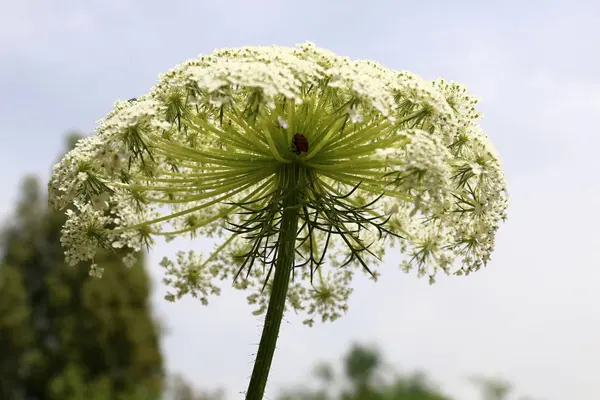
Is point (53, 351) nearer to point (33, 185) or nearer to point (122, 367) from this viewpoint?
point (122, 367)

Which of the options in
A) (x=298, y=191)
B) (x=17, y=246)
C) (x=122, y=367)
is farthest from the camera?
(x=17, y=246)

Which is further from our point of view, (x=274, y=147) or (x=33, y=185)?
(x=33, y=185)

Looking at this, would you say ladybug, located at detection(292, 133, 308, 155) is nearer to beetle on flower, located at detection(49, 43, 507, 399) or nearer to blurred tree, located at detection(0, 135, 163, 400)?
beetle on flower, located at detection(49, 43, 507, 399)

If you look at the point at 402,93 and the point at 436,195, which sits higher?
the point at 402,93

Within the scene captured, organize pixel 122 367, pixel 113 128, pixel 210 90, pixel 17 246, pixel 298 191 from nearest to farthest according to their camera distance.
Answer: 1. pixel 210 90
2. pixel 113 128
3. pixel 298 191
4. pixel 122 367
5. pixel 17 246

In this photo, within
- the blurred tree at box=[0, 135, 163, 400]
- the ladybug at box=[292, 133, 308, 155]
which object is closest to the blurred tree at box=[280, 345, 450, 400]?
the blurred tree at box=[0, 135, 163, 400]

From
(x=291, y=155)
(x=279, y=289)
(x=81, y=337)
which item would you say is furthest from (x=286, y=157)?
(x=81, y=337)

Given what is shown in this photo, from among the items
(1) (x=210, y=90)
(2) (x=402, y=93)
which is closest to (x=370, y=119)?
(2) (x=402, y=93)
